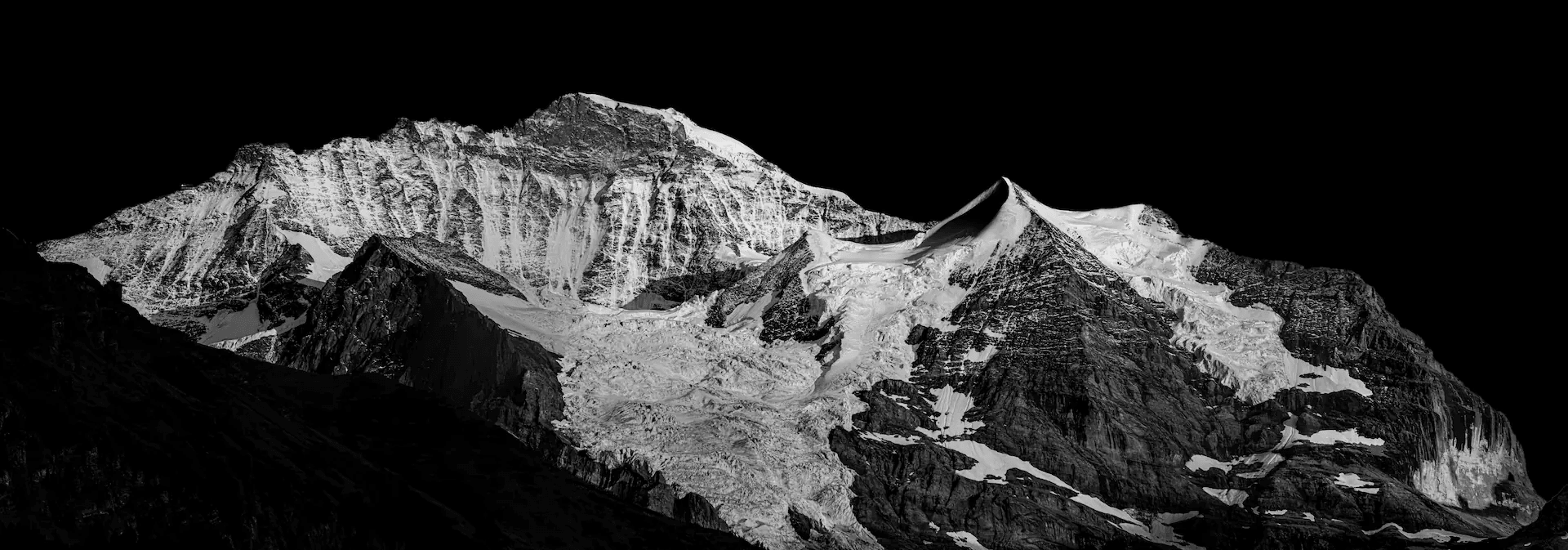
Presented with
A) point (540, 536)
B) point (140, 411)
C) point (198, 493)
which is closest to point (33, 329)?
point (140, 411)

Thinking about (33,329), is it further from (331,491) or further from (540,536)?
(540,536)

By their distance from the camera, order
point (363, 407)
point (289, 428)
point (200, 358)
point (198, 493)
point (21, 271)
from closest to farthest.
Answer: point (198, 493) < point (21, 271) < point (289, 428) < point (200, 358) < point (363, 407)

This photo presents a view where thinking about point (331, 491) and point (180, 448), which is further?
point (331, 491)

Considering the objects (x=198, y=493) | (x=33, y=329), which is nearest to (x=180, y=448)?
(x=198, y=493)

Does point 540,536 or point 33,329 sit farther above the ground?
point 33,329

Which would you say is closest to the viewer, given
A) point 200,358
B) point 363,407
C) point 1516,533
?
point 200,358

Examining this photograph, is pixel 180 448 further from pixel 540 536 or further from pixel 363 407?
pixel 363 407
